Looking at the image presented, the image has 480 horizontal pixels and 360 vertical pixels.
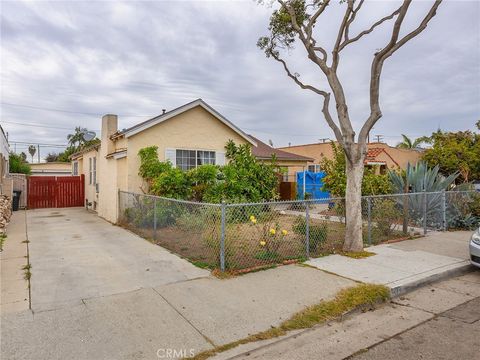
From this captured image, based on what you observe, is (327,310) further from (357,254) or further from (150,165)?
(150,165)

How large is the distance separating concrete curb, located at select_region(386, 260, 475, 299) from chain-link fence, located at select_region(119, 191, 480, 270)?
2.02 meters

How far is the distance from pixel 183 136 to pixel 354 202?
7712 millimetres

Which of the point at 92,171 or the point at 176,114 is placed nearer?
the point at 176,114

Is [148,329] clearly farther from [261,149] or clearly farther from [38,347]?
[261,149]

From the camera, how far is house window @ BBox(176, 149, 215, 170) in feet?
43.0

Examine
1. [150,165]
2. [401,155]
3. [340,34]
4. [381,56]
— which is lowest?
[150,165]

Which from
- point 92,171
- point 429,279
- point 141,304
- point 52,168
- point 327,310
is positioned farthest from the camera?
point 52,168

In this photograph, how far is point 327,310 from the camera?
4.57 metres

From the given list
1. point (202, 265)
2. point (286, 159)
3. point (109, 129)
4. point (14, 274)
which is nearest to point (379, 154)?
point (286, 159)

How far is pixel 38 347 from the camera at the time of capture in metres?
3.56

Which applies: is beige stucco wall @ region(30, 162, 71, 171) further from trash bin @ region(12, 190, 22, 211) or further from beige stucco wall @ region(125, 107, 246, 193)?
beige stucco wall @ region(125, 107, 246, 193)

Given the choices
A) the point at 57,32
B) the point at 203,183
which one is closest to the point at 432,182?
the point at 203,183

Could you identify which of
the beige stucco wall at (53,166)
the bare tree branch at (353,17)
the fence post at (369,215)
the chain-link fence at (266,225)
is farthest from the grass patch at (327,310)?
the beige stucco wall at (53,166)

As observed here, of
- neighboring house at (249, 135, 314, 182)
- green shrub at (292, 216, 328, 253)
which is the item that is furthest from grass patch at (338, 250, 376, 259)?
neighboring house at (249, 135, 314, 182)
